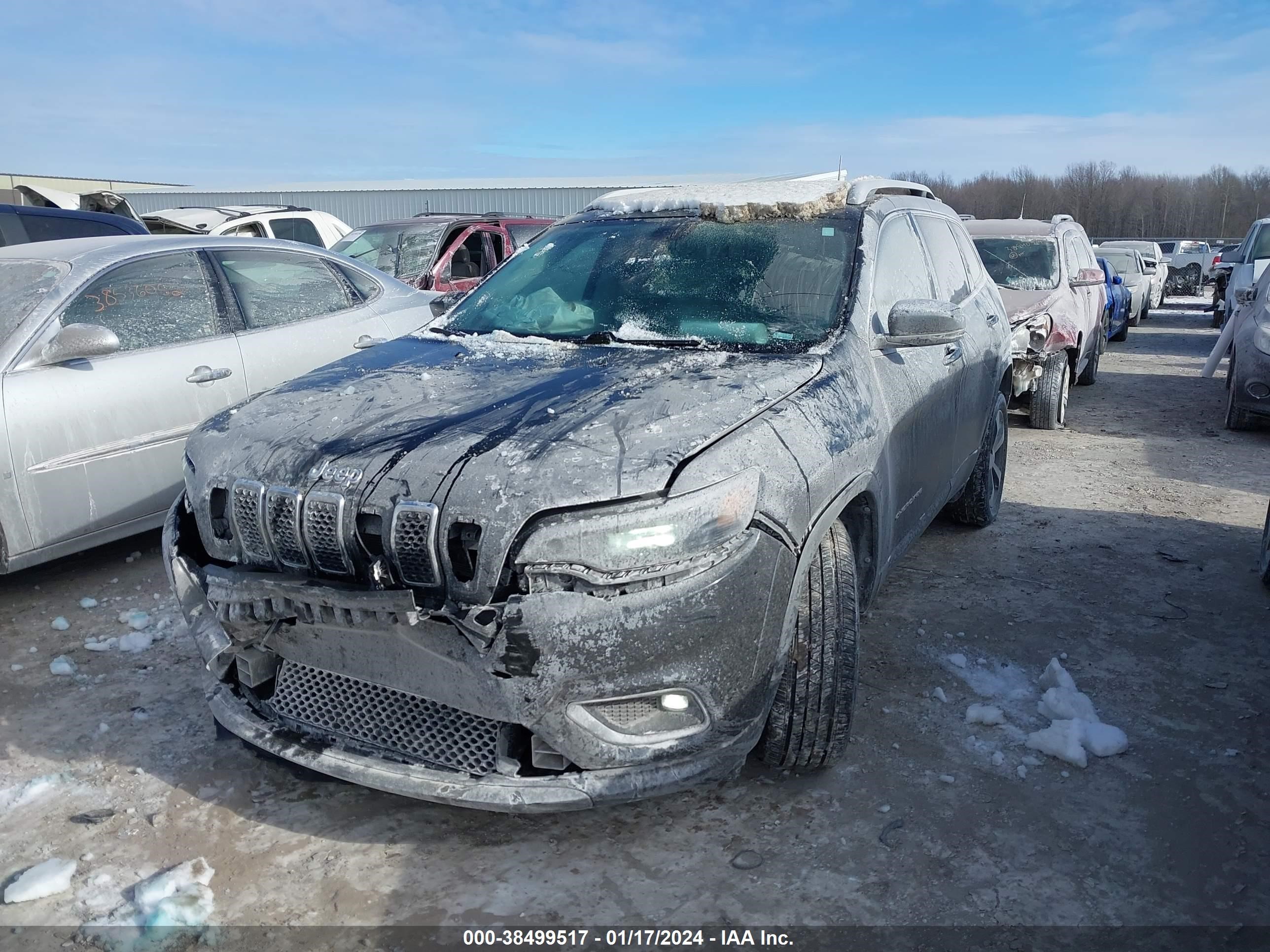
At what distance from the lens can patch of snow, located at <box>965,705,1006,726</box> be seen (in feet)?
10.8

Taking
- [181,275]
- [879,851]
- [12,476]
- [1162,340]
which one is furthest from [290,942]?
[1162,340]

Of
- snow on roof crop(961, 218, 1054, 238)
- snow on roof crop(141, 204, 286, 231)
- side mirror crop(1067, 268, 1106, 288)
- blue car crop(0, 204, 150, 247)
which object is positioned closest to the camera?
blue car crop(0, 204, 150, 247)

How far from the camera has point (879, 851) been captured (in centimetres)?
263

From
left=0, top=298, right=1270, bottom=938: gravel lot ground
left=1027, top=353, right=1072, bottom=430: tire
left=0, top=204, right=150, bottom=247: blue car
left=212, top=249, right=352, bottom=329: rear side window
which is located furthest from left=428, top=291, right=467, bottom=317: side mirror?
left=1027, top=353, right=1072, bottom=430: tire

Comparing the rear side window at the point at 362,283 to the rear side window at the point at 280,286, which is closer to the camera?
the rear side window at the point at 280,286

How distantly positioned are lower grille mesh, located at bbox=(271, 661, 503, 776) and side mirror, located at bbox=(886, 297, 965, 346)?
78.5 inches

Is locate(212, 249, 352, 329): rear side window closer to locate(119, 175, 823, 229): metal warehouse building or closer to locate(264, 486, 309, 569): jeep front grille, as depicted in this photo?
locate(264, 486, 309, 569): jeep front grille

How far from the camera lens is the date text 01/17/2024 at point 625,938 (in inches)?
91.0

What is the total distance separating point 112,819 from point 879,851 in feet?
7.29

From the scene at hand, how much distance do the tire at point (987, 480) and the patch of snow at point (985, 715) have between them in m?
1.92

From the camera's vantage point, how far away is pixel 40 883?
8.20 feet

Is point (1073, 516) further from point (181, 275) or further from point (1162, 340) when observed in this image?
point (1162, 340)

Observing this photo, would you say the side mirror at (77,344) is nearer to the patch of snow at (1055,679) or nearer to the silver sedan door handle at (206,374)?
the silver sedan door handle at (206,374)

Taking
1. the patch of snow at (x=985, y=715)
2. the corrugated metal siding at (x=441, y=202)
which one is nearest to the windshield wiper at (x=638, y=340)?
the patch of snow at (x=985, y=715)
